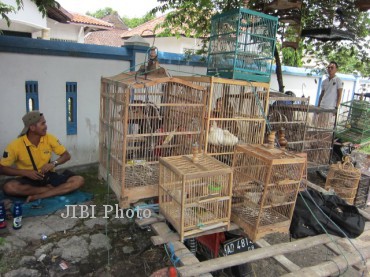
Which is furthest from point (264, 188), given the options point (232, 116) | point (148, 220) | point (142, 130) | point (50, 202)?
point (50, 202)

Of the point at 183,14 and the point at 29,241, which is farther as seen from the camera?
the point at 183,14

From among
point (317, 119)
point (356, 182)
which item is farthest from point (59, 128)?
point (356, 182)

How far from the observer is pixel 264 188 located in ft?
7.68

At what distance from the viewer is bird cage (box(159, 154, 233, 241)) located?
2.28 m

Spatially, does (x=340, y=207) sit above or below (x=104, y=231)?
above

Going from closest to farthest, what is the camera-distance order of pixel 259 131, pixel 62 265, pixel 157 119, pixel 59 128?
pixel 62 265, pixel 157 119, pixel 259 131, pixel 59 128

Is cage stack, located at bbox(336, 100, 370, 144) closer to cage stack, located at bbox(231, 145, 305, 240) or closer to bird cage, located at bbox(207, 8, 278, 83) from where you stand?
bird cage, located at bbox(207, 8, 278, 83)

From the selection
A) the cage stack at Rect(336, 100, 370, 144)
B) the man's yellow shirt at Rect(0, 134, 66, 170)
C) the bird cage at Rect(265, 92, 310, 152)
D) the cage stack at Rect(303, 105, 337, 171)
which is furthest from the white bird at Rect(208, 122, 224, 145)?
the cage stack at Rect(336, 100, 370, 144)

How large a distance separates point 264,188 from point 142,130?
1280 millimetres

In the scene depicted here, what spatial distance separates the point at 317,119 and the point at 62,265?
3897mm

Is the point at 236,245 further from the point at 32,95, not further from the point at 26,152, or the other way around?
the point at 32,95

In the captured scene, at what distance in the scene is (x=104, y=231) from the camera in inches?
138

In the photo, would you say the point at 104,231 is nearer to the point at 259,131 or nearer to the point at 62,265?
the point at 62,265

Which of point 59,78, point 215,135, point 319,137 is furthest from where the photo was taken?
point 59,78
